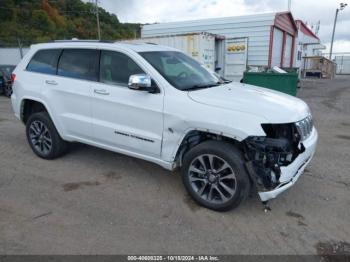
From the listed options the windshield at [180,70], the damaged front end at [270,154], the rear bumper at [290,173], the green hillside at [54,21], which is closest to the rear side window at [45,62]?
the windshield at [180,70]

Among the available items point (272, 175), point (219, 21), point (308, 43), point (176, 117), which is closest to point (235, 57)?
point (219, 21)

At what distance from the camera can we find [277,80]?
9852mm

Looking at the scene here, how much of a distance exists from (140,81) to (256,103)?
1.34 m

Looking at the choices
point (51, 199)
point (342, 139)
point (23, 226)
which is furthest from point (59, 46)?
point (342, 139)

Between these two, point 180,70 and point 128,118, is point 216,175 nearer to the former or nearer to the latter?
point 128,118

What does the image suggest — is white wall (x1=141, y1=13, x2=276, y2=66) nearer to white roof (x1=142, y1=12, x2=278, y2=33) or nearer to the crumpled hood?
white roof (x1=142, y1=12, x2=278, y2=33)

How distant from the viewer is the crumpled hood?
3.22 metres

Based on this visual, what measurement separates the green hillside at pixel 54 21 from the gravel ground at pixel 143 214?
30012 millimetres

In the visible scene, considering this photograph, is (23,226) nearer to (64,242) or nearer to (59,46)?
(64,242)

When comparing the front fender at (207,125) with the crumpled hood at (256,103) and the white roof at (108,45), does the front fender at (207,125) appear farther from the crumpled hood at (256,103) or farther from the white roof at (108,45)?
the white roof at (108,45)

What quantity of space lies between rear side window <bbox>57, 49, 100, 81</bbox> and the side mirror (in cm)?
90

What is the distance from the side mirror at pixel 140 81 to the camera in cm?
351

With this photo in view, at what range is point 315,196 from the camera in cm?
392

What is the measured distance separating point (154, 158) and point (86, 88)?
142 centimetres
